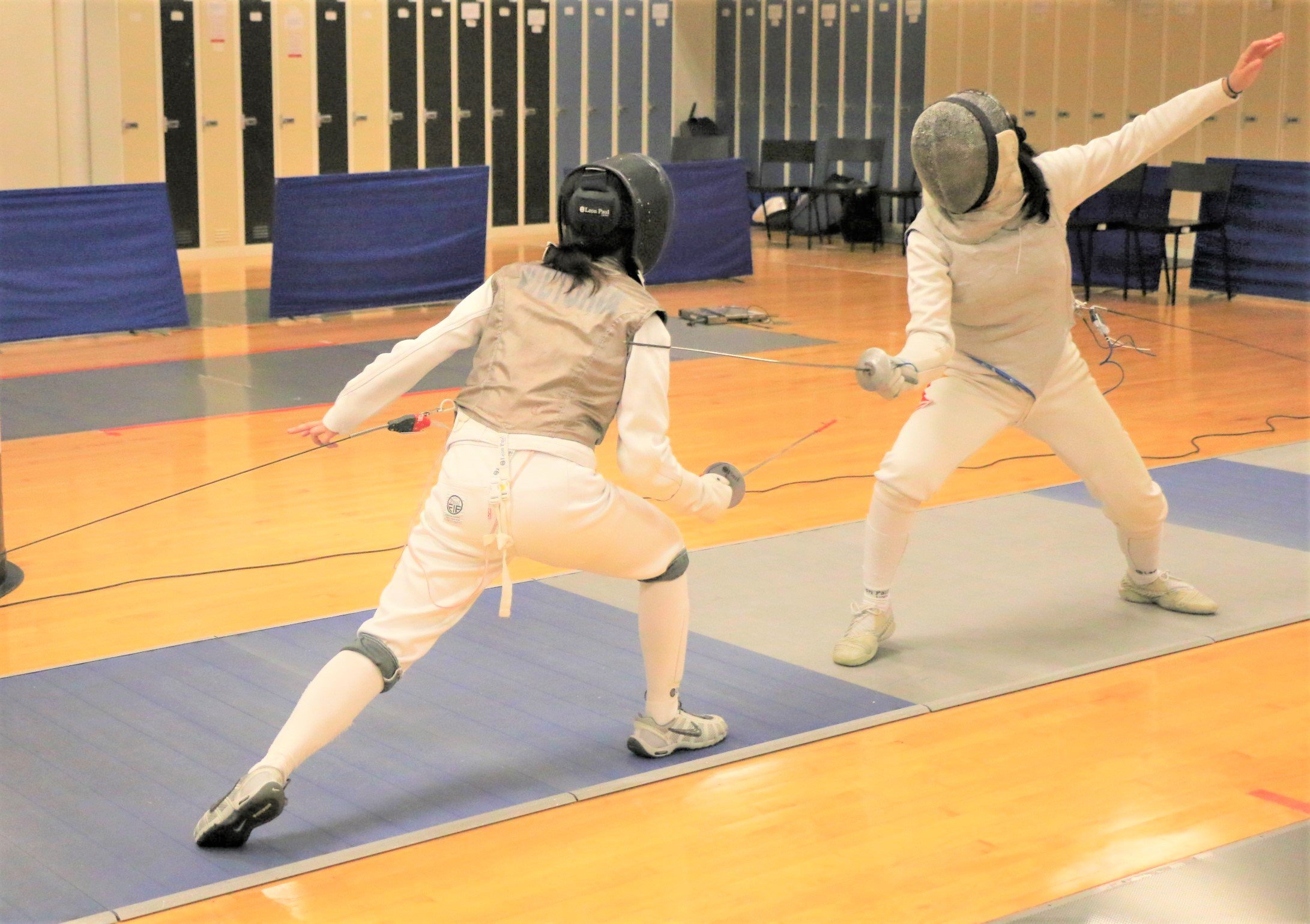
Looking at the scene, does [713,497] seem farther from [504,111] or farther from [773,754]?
[504,111]

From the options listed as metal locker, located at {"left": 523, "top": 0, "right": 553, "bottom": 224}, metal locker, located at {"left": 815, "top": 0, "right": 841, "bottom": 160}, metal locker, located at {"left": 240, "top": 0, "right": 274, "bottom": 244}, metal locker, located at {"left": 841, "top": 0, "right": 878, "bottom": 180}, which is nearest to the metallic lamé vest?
metal locker, located at {"left": 240, "top": 0, "right": 274, "bottom": 244}

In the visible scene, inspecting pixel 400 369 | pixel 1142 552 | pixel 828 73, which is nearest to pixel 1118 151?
pixel 1142 552

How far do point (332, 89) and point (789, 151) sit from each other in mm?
4006

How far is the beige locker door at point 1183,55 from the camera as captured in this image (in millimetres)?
11867

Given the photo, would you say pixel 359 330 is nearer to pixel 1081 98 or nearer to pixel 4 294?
pixel 4 294

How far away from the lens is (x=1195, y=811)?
2.90 meters

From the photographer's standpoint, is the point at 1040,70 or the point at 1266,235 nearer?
the point at 1266,235

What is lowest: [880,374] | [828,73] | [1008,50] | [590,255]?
[880,374]

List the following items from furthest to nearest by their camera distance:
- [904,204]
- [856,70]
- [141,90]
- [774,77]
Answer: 1. [774,77]
2. [856,70]
3. [904,204]
4. [141,90]

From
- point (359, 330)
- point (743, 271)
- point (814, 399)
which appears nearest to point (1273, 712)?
point (814, 399)

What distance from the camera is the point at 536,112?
14.2 meters

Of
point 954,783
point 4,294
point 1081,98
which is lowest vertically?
point 954,783

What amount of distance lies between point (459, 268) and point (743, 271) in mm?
2253

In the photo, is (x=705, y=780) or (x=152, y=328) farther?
(x=152, y=328)
